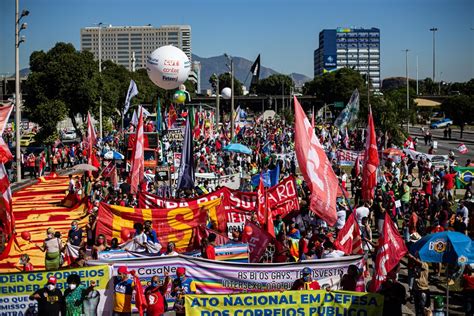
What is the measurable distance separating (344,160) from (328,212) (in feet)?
63.7

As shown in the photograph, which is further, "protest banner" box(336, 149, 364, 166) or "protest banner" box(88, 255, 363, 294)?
"protest banner" box(336, 149, 364, 166)

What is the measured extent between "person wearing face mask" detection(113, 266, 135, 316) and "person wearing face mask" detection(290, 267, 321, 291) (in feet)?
8.33

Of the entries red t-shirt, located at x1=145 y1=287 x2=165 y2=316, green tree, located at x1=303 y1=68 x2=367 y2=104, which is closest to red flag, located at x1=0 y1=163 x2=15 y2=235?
red t-shirt, located at x1=145 y1=287 x2=165 y2=316

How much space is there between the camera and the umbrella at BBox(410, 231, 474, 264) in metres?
10.9

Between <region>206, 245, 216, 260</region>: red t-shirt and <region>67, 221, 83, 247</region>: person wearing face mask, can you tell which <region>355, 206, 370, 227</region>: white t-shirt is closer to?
<region>206, 245, 216, 260</region>: red t-shirt

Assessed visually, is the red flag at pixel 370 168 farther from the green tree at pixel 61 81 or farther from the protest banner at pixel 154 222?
the green tree at pixel 61 81

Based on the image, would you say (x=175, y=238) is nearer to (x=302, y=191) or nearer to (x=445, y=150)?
(x=302, y=191)

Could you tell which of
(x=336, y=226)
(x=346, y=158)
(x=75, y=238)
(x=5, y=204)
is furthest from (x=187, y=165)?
(x=346, y=158)

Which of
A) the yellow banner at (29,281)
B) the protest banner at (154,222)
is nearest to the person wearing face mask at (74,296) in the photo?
the yellow banner at (29,281)

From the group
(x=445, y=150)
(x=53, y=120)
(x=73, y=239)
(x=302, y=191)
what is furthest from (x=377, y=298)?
(x=445, y=150)

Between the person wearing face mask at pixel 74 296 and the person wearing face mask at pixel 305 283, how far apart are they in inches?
121

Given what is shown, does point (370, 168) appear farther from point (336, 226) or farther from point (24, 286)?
point (24, 286)

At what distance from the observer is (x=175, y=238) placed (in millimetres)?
14844

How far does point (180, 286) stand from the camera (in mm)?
10617
